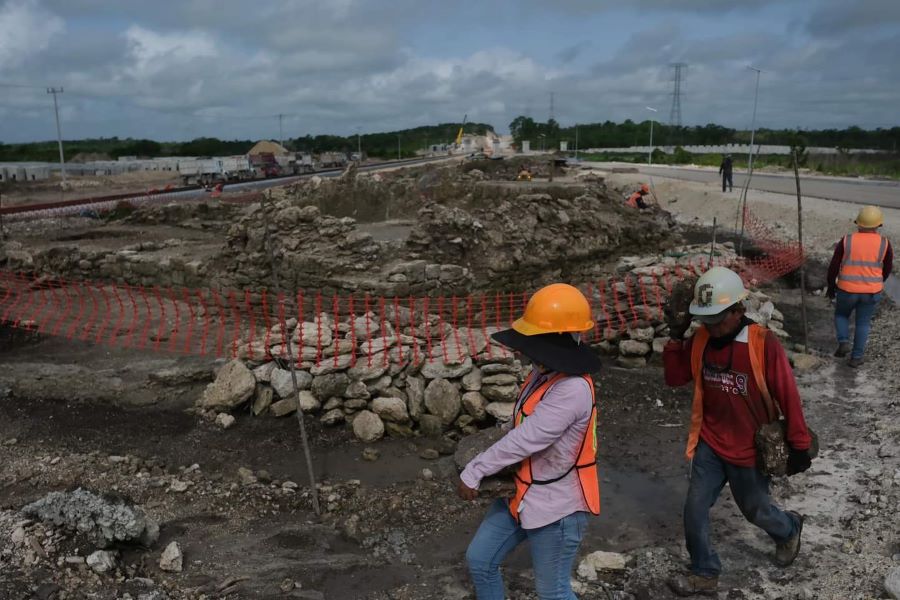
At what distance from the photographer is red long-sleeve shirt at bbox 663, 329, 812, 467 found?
3.29 metres

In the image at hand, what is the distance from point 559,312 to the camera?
2.93 meters

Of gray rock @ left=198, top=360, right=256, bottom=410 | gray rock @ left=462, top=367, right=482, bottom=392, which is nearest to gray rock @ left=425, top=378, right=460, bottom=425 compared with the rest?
gray rock @ left=462, top=367, right=482, bottom=392

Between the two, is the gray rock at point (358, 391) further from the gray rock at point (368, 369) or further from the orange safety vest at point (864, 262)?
the orange safety vest at point (864, 262)

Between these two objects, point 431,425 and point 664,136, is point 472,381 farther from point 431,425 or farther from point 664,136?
point 664,136

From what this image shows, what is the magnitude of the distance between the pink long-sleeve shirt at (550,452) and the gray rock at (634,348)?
5.63m

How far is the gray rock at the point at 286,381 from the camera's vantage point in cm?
653

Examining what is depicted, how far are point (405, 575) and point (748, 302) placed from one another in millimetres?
6883

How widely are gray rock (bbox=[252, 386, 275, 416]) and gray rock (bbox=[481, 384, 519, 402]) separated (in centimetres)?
218

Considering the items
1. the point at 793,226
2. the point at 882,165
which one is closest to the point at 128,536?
the point at 793,226

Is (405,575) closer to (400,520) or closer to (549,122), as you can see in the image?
(400,520)

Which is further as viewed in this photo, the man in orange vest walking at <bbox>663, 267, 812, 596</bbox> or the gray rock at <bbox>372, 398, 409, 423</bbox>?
the gray rock at <bbox>372, 398, 409, 423</bbox>

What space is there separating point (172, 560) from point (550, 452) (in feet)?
9.00

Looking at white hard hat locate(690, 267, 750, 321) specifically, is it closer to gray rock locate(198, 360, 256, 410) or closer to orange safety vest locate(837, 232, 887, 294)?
orange safety vest locate(837, 232, 887, 294)

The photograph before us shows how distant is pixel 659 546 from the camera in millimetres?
4426
